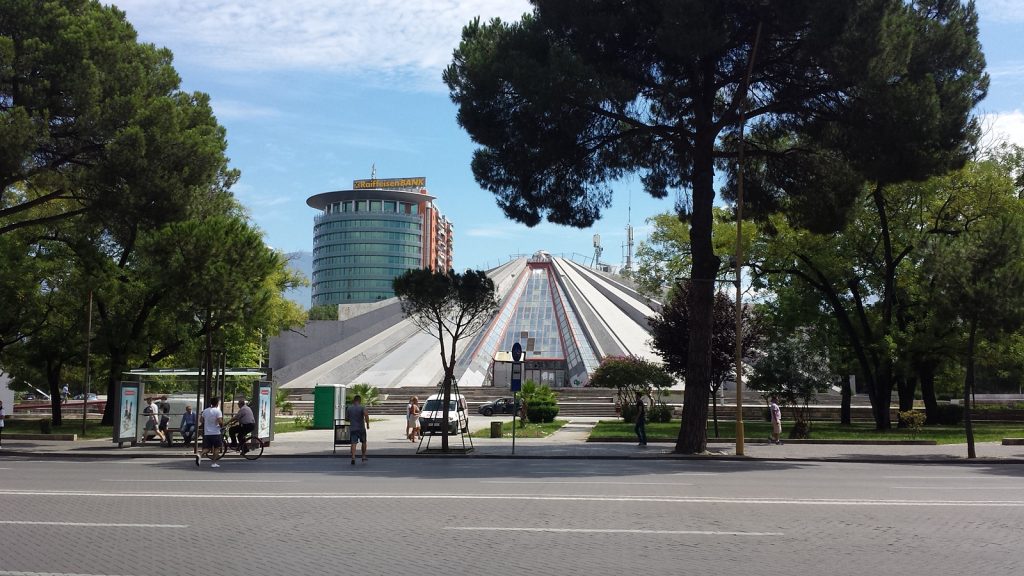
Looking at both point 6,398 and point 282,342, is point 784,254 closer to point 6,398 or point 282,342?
point 6,398

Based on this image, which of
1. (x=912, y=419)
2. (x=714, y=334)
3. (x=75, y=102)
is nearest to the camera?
(x=75, y=102)

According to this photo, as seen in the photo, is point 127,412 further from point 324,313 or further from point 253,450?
point 324,313

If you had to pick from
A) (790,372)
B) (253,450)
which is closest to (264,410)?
(253,450)

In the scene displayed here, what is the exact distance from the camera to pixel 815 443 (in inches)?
1040

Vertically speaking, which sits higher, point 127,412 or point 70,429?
point 127,412

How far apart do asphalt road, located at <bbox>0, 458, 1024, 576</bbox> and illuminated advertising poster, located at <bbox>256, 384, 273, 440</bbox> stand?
31.3ft

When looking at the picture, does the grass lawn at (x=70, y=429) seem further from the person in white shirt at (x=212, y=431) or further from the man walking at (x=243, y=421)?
the person in white shirt at (x=212, y=431)

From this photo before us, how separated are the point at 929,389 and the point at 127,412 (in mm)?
32552

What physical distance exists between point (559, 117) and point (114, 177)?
1361cm

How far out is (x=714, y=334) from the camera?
113ft

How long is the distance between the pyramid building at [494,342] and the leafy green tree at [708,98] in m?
28.7

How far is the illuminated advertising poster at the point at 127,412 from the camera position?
2442 cm

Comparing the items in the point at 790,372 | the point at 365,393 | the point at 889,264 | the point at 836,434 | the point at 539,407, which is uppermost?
the point at 889,264

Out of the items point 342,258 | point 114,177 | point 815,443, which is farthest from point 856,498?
point 342,258
